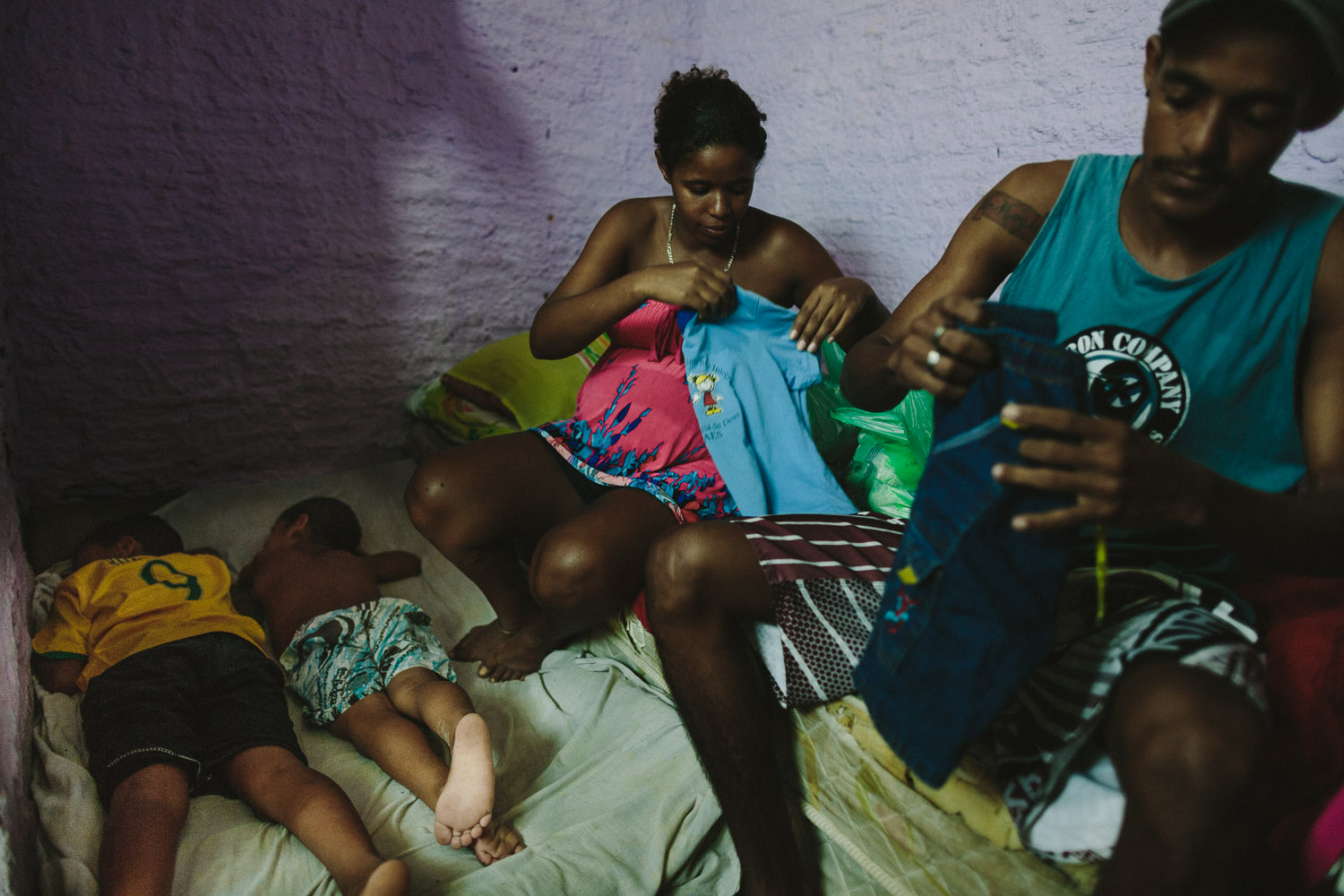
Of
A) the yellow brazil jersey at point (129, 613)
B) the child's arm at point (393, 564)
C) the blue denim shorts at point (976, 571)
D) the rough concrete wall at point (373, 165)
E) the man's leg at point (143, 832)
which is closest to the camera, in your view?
the blue denim shorts at point (976, 571)

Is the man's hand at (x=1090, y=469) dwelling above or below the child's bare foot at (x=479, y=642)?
above

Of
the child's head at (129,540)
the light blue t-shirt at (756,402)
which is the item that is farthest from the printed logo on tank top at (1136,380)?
the child's head at (129,540)

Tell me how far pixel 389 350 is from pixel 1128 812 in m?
2.36

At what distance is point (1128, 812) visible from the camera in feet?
2.97

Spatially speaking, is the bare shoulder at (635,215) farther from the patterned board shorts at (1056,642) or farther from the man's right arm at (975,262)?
the patterned board shorts at (1056,642)

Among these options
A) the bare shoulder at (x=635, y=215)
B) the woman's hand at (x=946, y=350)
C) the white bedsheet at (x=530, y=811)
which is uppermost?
the woman's hand at (x=946, y=350)

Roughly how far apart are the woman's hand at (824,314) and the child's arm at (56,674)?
1.60 m

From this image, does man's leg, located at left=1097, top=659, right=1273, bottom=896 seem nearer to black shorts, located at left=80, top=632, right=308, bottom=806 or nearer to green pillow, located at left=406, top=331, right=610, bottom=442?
black shorts, located at left=80, top=632, right=308, bottom=806

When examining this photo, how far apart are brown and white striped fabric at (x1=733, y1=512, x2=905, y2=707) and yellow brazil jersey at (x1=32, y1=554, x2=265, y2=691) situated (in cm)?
115

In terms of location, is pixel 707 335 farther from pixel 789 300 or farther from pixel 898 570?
pixel 898 570

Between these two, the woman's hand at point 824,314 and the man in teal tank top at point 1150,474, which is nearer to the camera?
the man in teal tank top at point 1150,474

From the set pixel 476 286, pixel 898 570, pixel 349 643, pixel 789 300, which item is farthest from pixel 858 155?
pixel 349 643

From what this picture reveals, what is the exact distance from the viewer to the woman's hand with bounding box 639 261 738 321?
167 centimetres

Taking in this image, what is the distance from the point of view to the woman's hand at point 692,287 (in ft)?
5.48
